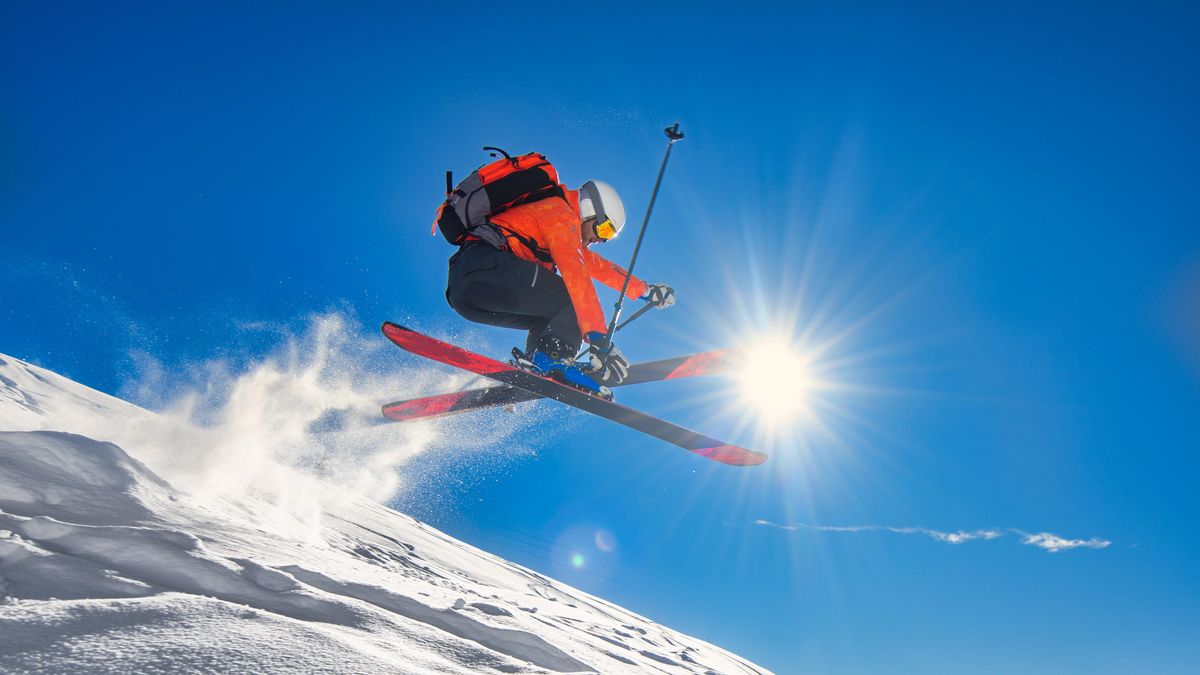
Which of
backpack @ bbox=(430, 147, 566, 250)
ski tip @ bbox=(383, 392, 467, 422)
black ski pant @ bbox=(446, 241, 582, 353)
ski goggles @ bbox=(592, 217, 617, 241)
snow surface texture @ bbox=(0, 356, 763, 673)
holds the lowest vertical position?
snow surface texture @ bbox=(0, 356, 763, 673)

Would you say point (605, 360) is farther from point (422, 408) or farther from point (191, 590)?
point (191, 590)

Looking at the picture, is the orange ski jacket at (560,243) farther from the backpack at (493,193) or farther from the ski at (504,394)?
the ski at (504,394)

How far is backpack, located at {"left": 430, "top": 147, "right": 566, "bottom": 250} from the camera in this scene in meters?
5.42

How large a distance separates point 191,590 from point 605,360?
3.82 metres

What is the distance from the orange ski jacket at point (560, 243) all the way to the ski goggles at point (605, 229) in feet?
0.79

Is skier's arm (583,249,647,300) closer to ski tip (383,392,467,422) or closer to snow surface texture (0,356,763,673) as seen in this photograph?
ski tip (383,392,467,422)

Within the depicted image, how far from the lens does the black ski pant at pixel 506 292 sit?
5.49 m

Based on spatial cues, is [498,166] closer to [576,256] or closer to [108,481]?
[576,256]

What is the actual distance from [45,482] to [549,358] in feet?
12.8

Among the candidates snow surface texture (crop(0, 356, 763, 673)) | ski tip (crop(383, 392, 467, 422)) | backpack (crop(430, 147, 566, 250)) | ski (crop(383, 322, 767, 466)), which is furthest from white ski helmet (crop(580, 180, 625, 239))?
snow surface texture (crop(0, 356, 763, 673))

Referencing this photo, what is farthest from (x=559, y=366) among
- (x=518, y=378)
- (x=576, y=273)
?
(x=576, y=273)

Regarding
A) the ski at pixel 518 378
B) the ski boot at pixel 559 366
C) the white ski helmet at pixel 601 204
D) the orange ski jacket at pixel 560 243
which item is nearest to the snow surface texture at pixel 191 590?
the ski at pixel 518 378

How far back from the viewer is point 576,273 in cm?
544

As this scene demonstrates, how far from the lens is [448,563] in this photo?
308 inches
